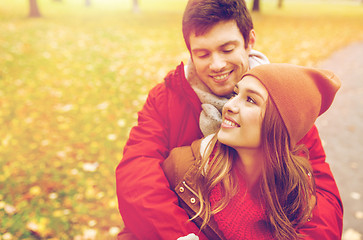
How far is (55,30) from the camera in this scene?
389 inches

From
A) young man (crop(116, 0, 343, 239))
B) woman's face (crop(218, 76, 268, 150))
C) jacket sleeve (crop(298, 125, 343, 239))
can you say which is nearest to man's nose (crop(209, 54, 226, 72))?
young man (crop(116, 0, 343, 239))

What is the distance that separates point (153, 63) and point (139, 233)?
575 cm

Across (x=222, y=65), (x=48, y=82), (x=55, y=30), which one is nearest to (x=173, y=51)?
(x=48, y=82)

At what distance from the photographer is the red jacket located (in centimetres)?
157

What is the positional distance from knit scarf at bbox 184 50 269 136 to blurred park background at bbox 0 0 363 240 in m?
1.62

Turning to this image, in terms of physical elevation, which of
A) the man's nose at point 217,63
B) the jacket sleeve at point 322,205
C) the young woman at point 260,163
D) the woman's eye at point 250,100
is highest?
the man's nose at point 217,63

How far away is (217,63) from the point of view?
174cm

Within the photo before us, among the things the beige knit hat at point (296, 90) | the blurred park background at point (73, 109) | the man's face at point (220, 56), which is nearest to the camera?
the beige knit hat at point (296, 90)

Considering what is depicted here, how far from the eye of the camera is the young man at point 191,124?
1.60 meters

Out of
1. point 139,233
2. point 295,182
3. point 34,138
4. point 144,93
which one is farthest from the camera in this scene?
point 144,93

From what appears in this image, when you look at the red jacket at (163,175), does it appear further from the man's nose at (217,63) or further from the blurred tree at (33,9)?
the blurred tree at (33,9)

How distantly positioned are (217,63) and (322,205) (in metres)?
1.04

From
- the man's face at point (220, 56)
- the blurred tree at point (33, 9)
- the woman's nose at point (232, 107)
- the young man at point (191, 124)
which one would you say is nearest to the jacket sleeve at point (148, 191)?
the young man at point (191, 124)

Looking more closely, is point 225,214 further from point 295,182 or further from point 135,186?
point 135,186
